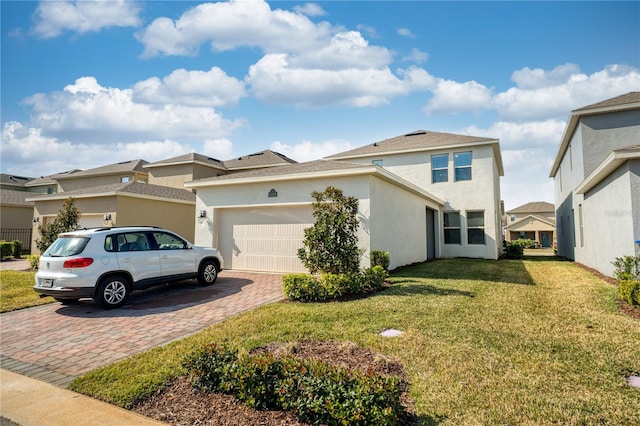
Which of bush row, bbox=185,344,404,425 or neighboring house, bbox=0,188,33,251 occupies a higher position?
neighboring house, bbox=0,188,33,251

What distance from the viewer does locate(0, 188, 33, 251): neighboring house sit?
23.7 meters

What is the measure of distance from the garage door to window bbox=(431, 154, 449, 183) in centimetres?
1035

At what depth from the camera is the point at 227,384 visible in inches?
137

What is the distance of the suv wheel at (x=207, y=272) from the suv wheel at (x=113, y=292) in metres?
2.21

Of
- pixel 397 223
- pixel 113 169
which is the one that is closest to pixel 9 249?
pixel 113 169

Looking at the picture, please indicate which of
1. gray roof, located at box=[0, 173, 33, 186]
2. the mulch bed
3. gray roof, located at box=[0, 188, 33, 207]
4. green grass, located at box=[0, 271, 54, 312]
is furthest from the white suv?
gray roof, located at box=[0, 173, 33, 186]

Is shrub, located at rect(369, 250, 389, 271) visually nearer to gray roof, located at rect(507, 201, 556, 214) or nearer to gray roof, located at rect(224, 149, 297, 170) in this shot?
gray roof, located at rect(224, 149, 297, 170)

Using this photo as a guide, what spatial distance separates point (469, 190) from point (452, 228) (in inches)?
90.7

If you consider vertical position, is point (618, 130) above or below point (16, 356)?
above

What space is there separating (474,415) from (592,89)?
58.7 ft

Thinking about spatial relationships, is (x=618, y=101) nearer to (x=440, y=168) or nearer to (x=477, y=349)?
(x=440, y=168)

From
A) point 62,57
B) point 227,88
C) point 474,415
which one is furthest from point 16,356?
point 62,57

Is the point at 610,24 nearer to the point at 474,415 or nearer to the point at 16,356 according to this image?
the point at 474,415

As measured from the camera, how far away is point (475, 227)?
1823 cm
